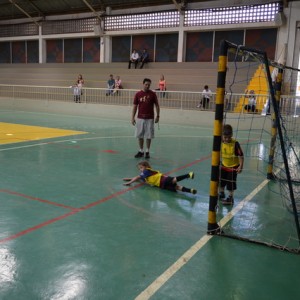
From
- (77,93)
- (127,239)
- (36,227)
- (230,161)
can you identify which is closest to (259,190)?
(230,161)

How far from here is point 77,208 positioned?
492 cm

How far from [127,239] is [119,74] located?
22410 mm

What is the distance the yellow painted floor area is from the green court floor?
3490 millimetres

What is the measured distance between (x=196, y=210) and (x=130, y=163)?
321 centimetres

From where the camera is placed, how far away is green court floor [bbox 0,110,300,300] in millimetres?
3029

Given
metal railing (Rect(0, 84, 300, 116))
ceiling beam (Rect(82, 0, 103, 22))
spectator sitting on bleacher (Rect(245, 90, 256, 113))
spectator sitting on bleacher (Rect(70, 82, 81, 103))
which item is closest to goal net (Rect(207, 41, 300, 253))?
spectator sitting on bleacher (Rect(245, 90, 256, 113))

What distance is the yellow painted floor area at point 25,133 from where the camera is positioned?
1093 cm

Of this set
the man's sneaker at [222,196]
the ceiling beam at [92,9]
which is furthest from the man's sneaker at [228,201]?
the ceiling beam at [92,9]

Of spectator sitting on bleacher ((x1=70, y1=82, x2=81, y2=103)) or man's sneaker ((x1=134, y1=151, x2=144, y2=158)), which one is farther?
spectator sitting on bleacher ((x1=70, y1=82, x2=81, y2=103))

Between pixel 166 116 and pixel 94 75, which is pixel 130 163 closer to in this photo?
pixel 166 116

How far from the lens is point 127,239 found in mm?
3963

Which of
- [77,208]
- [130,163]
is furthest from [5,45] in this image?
[77,208]

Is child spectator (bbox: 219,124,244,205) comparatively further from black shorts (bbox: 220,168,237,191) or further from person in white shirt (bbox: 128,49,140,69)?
person in white shirt (bbox: 128,49,140,69)

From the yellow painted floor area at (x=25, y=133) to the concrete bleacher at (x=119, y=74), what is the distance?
34.9 feet
